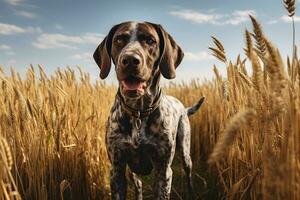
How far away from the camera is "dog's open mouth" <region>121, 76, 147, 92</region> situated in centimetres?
310

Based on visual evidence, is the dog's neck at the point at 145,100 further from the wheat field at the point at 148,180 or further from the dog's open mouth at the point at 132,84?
the wheat field at the point at 148,180

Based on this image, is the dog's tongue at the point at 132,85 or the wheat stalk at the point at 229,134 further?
the dog's tongue at the point at 132,85

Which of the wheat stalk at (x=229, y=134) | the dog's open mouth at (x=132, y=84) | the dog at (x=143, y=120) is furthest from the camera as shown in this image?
the dog at (x=143, y=120)

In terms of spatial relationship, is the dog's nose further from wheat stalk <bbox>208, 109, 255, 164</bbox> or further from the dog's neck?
wheat stalk <bbox>208, 109, 255, 164</bbox>

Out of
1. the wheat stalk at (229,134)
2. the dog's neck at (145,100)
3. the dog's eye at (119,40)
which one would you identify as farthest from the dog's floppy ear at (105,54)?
the wheat stalk at (229,134)

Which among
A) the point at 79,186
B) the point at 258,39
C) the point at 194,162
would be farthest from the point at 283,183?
the point at 194,162

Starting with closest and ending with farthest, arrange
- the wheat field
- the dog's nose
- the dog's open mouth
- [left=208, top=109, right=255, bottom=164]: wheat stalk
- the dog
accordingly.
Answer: [left=208, top=109, right=255, bottom=164]: wheat stalk, the wheat field, the dog's nose, the dog's open mouth, the dog

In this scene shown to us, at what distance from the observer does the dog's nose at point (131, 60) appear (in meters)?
2.92

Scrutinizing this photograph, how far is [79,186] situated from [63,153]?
0.42m

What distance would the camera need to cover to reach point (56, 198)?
3.49 meters

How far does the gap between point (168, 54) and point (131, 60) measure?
65 centimetres

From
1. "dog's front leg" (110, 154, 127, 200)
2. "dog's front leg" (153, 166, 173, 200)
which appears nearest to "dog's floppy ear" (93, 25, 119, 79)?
"dog's front leg" (110, 154, 127, 200)

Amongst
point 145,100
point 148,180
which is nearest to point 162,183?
point 145,100

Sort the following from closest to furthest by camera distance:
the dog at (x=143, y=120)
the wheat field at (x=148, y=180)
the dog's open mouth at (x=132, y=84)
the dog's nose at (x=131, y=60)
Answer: the wheat field at (x=148, y=180)
the dog's nose at (x=131, y=60)
the dog's open mouth at (x=132, y=84)
the dog at (x=143, y=120)
